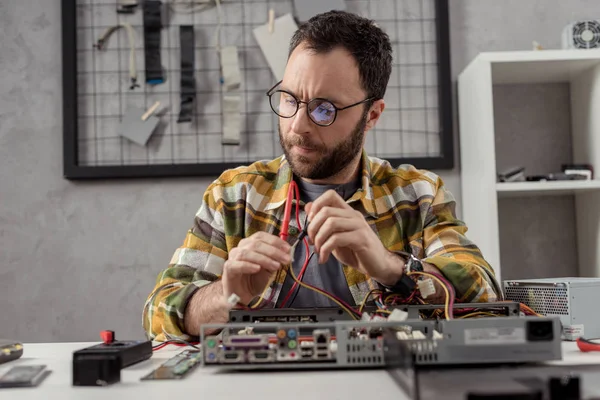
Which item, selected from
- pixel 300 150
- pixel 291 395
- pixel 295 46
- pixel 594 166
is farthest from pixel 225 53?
pixel 291 395

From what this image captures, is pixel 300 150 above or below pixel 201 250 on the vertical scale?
above

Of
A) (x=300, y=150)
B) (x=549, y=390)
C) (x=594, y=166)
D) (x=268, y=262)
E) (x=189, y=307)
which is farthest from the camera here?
(x=594, y=166)

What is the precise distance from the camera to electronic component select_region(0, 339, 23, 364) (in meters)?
1.03

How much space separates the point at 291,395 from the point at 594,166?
1836 millimetres

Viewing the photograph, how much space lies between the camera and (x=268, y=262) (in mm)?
1016

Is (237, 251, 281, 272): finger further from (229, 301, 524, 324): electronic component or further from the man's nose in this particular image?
the man's nose

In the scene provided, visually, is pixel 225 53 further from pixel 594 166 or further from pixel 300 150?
pixel 594 166

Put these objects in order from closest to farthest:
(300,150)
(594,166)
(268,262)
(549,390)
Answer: (549,390)
(268,262)
(300,150)
(594,166)

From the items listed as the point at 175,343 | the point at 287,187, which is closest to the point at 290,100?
the point at 287,187

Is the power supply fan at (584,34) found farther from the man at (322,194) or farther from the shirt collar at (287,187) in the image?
the shirt collar at (287,187)

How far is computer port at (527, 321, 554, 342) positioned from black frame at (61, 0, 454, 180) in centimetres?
156

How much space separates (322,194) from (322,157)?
121mm

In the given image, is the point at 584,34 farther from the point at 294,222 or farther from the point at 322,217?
the point at 322,217

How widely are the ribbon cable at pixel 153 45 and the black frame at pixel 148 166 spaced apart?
0.87ft
